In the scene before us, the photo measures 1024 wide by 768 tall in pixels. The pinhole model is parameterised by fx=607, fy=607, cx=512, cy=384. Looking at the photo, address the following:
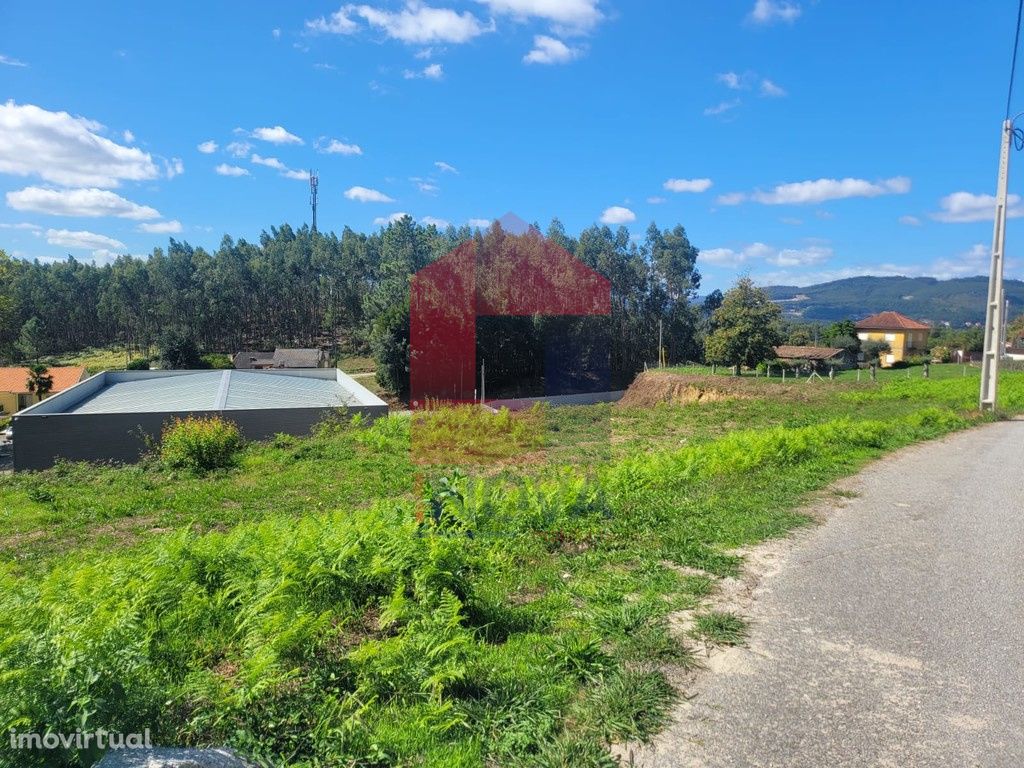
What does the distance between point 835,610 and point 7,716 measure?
3.93m

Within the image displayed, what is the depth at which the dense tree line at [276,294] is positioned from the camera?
153 ft

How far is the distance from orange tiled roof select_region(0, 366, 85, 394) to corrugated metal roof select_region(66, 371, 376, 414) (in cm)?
1635

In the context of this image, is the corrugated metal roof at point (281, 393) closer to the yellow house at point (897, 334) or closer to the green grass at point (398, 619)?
the green grass at point (398, 619)

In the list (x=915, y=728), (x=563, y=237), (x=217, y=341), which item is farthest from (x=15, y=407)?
(x=915, y=728)

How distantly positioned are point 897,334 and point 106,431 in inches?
2247

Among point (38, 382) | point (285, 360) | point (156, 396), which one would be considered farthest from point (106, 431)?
point (285, 360)

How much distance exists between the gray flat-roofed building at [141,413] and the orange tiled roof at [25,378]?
1959 cm

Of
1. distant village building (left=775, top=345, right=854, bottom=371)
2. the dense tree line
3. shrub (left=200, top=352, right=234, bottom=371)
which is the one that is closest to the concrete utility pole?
distant village building (left=775, top=345, right=854, bottom=371)

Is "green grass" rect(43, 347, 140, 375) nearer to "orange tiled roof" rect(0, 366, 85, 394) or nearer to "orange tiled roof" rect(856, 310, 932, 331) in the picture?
"orange tiled roof" rect(0, 366, 85, 394)

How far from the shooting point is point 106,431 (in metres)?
17.4

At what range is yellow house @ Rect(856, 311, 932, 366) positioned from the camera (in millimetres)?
50875

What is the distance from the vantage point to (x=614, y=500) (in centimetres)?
584

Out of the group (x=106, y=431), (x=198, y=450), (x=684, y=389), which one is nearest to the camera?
(x=198, y=450)

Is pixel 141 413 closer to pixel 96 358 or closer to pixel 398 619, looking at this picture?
pixel 398 619
